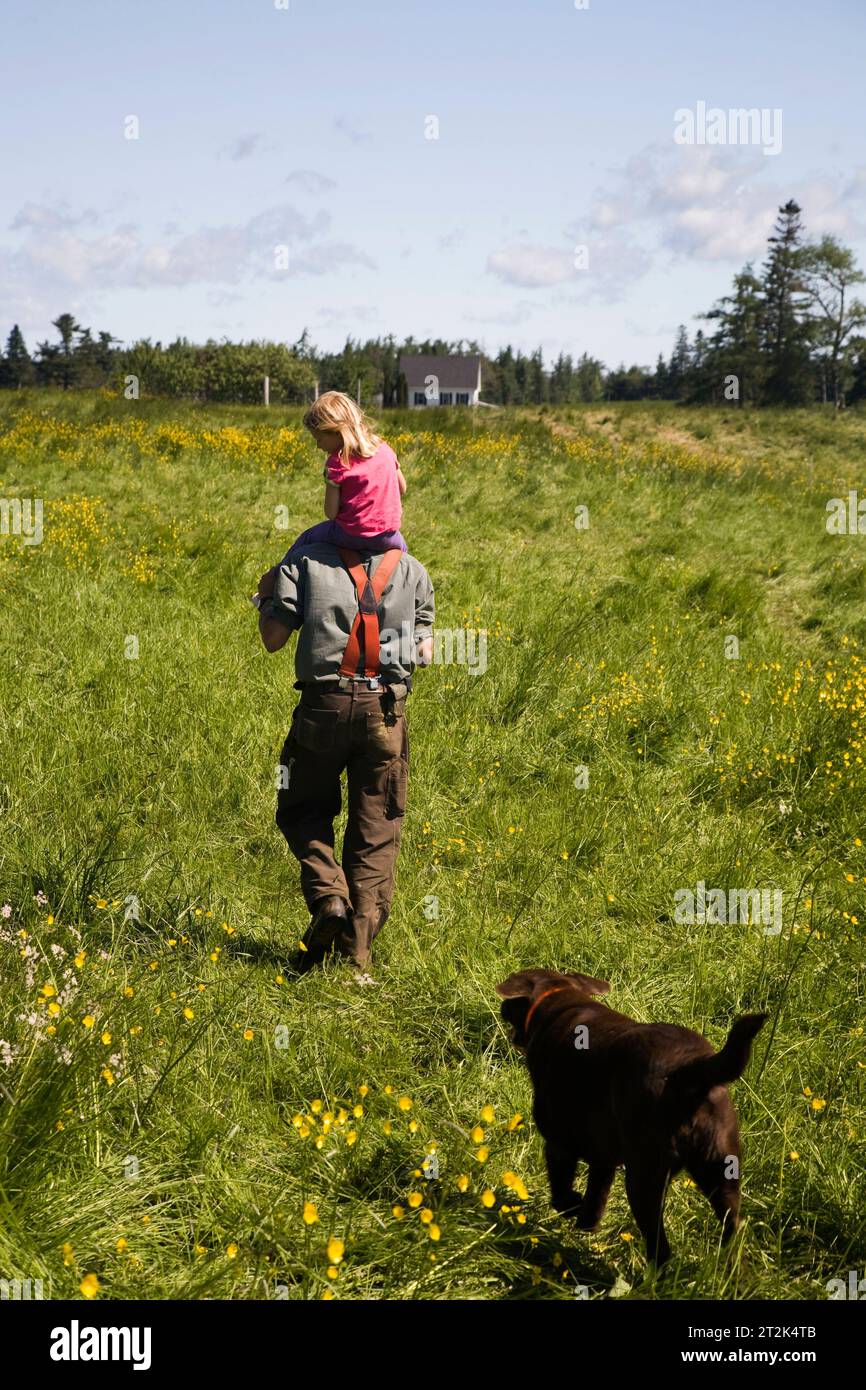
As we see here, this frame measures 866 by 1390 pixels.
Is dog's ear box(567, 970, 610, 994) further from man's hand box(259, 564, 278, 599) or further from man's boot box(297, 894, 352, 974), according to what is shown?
man's hand box(259, 564, 278, 599)

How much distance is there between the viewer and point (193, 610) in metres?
7.93

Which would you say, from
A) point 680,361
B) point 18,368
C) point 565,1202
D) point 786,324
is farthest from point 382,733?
point 680,361

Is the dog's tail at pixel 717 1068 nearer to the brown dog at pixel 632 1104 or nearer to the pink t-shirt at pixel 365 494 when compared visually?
the brown dog at pixel 632 1104

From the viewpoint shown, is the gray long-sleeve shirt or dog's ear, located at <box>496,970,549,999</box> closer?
dog's ear, located at <box>496,970,549,999</box>

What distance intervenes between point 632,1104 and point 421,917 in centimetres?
204

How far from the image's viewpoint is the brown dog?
2.11 meters

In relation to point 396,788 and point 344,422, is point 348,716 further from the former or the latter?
point 344,422

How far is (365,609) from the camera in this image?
3.54m

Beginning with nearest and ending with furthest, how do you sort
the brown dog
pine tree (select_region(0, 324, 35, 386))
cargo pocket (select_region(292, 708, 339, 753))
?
the brown dog < cargo pocket (select_region(292, 708, 339, 753)) < pine tree (select_region(0, 324, 35, 386))

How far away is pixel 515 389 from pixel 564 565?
126290 millimetres

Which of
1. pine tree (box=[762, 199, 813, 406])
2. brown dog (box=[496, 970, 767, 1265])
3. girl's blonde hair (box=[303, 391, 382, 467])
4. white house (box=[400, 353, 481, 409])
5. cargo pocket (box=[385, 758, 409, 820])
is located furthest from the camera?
white house (box=[400, 353, 481, 409])

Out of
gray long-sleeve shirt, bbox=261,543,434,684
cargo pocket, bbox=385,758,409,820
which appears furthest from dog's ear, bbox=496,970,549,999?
gray long-sleeve shirt, bbox=261,543,434,684

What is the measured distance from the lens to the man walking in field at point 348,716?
11.5 feet

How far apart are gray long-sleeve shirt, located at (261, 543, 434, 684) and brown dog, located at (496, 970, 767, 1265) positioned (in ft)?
4.64
